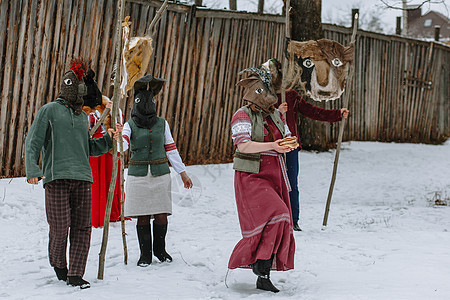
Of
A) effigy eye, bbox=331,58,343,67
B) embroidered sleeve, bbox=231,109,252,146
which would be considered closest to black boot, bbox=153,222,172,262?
embroidered sleeve, bbox=231,109,252,146

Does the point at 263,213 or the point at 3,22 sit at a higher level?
the point at 3,22

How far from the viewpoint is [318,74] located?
5852mm

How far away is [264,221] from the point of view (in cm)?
374

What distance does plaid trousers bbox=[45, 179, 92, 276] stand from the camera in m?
3.70

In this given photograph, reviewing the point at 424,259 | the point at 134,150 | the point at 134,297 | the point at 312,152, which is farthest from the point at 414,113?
the point at 134,297

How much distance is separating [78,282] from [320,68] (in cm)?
356

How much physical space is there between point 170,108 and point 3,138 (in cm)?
276

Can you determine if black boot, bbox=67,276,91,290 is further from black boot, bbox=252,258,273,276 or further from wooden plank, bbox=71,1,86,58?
wooden plank, bbox=71,1,86,58

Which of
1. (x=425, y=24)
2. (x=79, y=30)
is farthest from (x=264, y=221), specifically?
(x=425, y=24)

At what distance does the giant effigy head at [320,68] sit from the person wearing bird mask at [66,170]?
2.67m

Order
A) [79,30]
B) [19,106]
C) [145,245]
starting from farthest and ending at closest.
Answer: [79,30] → [19,106] → [145,245]

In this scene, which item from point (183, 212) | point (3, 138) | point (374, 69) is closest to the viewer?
point (3, 138)

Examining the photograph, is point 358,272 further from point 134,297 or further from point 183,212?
point 183,212

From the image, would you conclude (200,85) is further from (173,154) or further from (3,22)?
(173,154)
